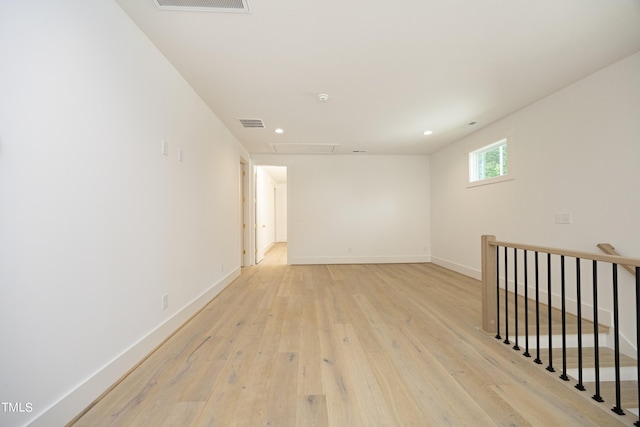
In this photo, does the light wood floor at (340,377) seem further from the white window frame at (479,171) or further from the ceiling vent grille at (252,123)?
the ceiling vent grille at (252,123)

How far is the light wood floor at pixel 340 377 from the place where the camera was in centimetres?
133

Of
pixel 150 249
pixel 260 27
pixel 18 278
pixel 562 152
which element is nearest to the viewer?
pixel 18 278

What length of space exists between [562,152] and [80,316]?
15.1ft

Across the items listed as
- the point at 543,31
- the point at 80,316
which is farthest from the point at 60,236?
the point at 543,31

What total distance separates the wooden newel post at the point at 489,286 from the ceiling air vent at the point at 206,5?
A: 2797mm

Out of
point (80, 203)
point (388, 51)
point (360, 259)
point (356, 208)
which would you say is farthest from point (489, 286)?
point (356, 208)

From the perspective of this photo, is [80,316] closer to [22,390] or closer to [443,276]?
[22,390]

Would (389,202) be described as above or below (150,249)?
above

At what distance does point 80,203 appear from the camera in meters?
1.34

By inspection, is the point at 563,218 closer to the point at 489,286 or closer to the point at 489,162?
the point at 489,286

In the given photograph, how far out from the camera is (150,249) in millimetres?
1949


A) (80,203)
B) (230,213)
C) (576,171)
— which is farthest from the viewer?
(230,213)

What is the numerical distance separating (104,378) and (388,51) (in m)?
3.19

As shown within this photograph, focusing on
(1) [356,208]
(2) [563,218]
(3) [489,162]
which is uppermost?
(3) [489,162]
